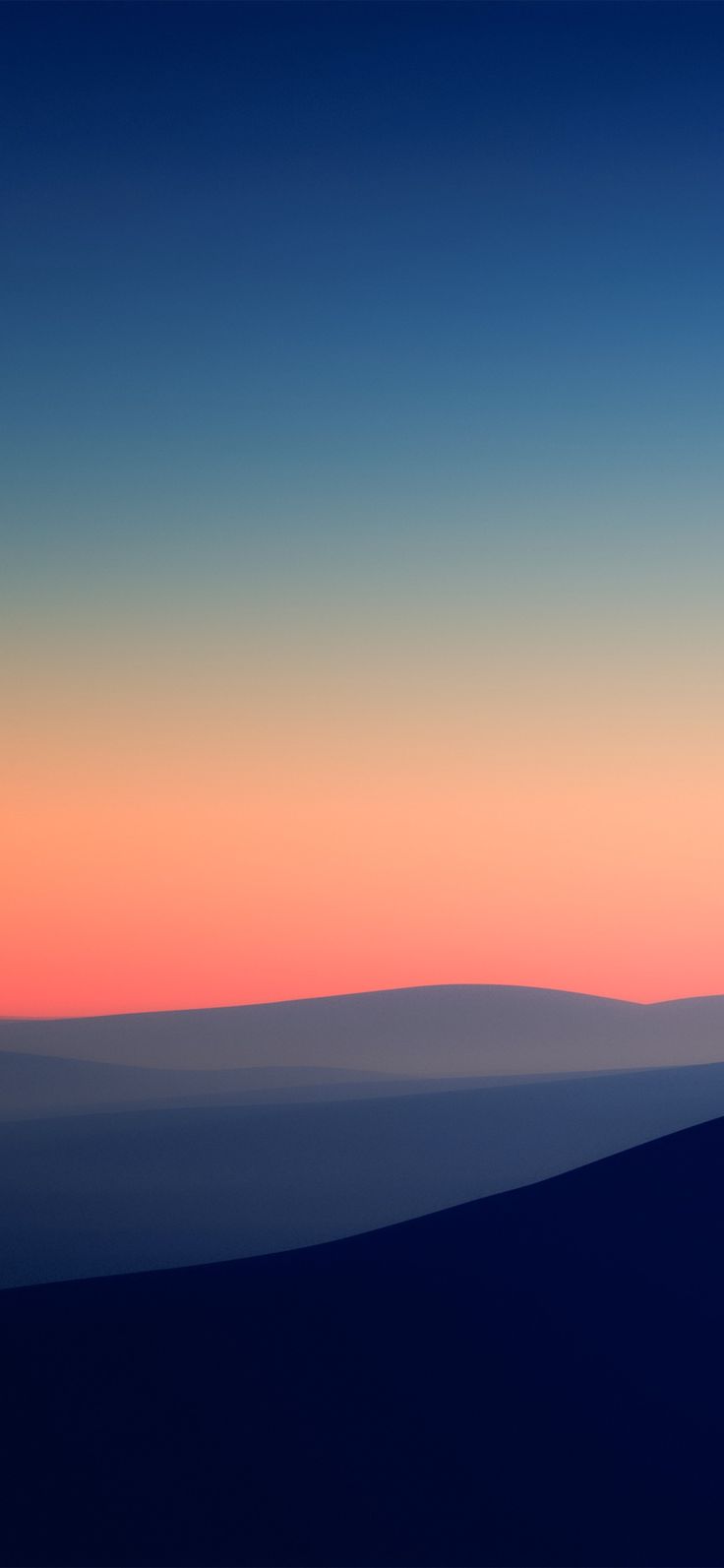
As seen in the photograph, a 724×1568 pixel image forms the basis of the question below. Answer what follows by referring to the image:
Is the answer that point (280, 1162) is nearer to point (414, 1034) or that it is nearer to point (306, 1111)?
point (306, 1111)

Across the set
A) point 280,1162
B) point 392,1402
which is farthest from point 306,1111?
point 392,1402

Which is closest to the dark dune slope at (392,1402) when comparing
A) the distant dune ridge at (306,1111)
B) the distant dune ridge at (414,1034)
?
the distant dune ridge at (306,1111)

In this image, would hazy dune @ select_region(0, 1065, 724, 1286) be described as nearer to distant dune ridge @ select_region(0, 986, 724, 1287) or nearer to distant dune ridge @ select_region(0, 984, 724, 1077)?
distant dune ridge @ select_region(0, 986, 724, 1287)

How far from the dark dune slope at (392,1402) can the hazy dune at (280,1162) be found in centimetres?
113

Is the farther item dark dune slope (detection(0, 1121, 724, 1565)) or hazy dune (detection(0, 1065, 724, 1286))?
hazy dune (detection(0, 1065, 724, 1286))

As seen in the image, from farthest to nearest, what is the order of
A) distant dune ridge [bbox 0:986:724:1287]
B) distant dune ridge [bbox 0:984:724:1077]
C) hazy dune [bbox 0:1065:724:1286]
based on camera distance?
1. distant dune ridge [bbox 0:984:724:1077]
2. distant dune ridge [bbox 0:986:724:1287]
3. hazy dune [bbox 0:1065:724:1286]

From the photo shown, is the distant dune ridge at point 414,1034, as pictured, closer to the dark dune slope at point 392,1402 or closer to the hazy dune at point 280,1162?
the hazy dune at point 280,1162

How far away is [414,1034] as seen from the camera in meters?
35.6

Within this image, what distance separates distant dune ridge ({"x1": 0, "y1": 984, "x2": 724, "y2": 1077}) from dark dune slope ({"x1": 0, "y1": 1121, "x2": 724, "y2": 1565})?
17.2 meters

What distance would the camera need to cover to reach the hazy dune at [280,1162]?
12.7m

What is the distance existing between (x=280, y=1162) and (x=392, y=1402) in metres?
7.14

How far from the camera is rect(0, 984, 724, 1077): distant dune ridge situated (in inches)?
1223

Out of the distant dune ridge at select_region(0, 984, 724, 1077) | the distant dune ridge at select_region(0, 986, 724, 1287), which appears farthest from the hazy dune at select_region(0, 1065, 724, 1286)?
the distant dune ridge at select_region(0, 984, 724, 1077)

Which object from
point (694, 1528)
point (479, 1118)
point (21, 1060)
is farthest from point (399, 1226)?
point (21, 1060)
